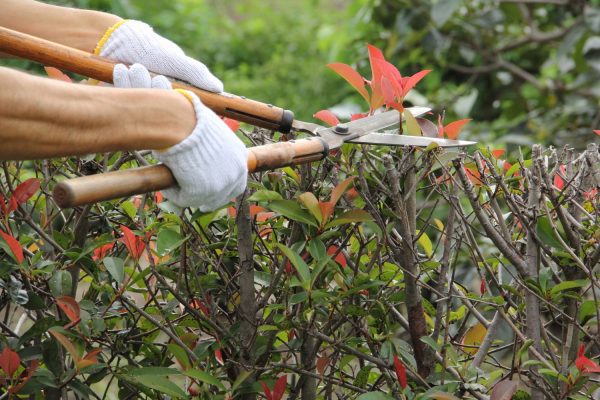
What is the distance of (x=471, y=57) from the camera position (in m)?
5.83

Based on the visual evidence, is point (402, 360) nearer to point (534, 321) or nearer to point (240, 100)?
point (534, 321)

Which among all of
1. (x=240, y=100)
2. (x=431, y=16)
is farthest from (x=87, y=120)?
(x=431, y=16)

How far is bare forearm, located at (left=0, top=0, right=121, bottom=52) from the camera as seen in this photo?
2.23m

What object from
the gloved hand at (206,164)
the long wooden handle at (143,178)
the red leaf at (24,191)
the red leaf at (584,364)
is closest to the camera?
the long wooden handle at (143,178)

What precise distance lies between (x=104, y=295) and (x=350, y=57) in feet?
14.4

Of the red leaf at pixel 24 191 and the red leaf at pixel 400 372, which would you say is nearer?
the red leaf at pixel 400 372

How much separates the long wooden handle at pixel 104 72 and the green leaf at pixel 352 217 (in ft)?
0.95

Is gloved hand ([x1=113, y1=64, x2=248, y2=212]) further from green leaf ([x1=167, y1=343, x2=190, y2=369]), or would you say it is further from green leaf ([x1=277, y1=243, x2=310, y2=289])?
green leaf ([x1=167, y1=343, x2=190, y2=369])

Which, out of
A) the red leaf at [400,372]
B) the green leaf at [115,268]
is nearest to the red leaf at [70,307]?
the green leaf at [115,268]

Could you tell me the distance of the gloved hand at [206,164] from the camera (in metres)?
1.59

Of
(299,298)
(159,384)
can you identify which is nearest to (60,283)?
(159,384)

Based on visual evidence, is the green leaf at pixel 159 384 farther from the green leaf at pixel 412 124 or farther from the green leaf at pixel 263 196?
the green leaf at pixel 412 124

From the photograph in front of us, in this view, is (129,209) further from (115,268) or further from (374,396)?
(374,396)

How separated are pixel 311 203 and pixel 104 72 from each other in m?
0.56
